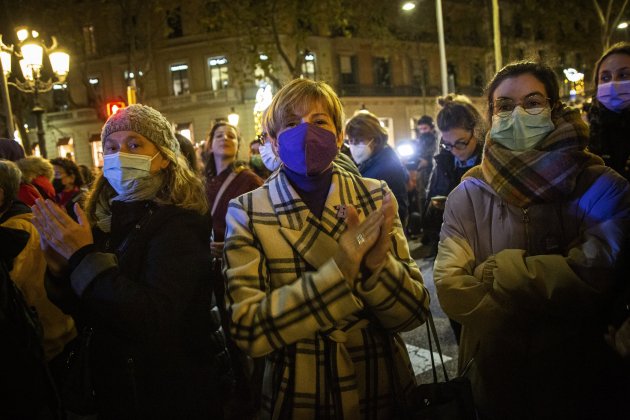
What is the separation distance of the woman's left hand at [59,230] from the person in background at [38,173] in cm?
352

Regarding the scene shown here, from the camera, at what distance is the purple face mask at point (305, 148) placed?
1829 millimetres

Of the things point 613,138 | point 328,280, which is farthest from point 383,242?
point 613,138

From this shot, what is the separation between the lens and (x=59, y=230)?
1989 millimetres

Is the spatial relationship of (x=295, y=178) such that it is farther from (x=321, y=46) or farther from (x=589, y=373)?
Answer: (x=321, y=46)

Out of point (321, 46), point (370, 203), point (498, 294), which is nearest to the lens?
point (498, 294)

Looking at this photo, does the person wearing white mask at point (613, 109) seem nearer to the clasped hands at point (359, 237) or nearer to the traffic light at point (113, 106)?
the clasped hands at point (359, 237)

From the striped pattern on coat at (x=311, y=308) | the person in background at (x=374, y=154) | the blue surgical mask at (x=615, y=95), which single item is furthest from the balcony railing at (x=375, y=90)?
the striped pattern on coat at (x=311, y=308)

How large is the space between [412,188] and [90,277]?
1010cm

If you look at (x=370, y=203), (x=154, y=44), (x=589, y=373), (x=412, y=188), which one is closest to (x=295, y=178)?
(x=370, y=203)

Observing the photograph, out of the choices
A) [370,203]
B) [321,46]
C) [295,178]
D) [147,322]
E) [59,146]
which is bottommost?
[147,322]

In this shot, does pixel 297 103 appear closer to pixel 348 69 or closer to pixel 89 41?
pixel 348 69

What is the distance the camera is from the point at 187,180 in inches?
98.7

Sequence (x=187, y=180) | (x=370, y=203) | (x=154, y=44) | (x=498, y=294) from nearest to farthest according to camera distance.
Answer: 1. (x=498, y=294)
2. (x=370, y=203)
3. (x=187, y=180)
4. (x=154, y=44)

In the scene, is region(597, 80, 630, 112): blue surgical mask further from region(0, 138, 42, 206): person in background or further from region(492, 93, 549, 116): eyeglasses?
region(0, 138, 42, 206): person in background
